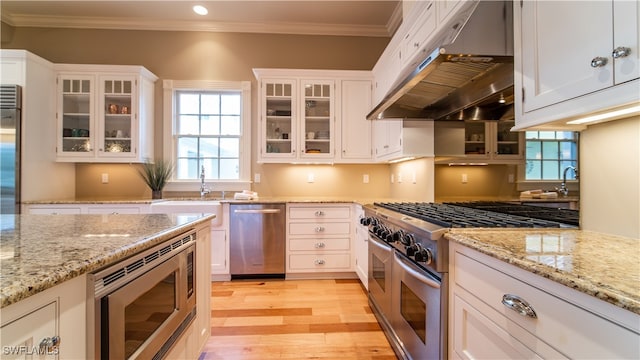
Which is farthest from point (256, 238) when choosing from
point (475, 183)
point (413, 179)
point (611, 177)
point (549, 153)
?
point (611, 177)

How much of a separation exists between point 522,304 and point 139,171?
4102 millimetres

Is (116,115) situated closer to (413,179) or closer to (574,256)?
(413,179)

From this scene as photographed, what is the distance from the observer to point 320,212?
3047mm

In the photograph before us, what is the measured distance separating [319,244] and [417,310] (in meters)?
1.69

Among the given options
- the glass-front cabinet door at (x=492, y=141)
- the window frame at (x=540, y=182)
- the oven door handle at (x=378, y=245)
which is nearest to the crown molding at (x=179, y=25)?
the glass-front cabinet door at (x=492, y=141)

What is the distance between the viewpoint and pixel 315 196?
366 cm

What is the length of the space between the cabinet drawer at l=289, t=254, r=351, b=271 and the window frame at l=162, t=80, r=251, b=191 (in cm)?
123

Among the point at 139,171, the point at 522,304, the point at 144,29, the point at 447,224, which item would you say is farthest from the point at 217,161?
the point at 522,304

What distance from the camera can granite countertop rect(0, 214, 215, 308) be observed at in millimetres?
617

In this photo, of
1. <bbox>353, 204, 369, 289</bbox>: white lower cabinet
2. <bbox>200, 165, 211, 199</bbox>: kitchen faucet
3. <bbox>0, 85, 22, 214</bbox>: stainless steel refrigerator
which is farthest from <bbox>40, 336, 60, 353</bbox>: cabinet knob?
<bbox>0, 85, 22, 214</bbox>: stainless steel refrigerator

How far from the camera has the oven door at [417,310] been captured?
125cm

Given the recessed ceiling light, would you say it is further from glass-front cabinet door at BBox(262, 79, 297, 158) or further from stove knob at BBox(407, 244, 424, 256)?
stove knob at BBox(407, 244, 424, 256)

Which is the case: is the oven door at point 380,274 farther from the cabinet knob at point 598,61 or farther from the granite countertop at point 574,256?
the cabinet knob at point 598,61

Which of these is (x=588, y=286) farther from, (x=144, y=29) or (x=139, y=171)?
(x=144, y=29)
